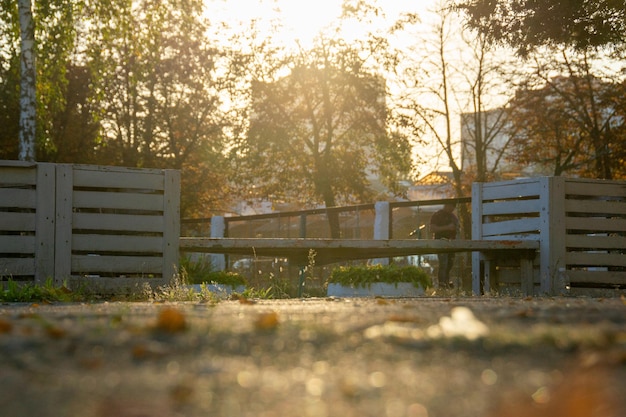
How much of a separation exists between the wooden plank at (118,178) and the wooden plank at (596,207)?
580cm

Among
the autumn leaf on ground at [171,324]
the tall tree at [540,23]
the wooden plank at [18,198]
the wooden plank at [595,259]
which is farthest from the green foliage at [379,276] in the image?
the autumn leaf on ground at [171,324]

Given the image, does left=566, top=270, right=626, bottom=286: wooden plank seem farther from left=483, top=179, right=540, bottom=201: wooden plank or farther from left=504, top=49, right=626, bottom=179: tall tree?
left=504, top=49, right=626, bottom=179: tall tree

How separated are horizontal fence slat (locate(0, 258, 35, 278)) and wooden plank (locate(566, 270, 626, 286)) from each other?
7302mm

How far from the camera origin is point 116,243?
1221cm

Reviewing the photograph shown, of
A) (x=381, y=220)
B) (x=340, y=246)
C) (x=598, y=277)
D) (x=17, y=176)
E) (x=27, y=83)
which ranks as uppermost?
(x=27, y=83)

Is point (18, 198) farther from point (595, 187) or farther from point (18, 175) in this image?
point (595, 187)

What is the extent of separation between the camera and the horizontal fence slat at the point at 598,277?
13.7 metres

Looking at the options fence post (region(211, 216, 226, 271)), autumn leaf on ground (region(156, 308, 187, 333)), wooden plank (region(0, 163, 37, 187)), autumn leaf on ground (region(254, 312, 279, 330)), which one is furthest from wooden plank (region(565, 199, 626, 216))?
autumn leaf on ground (region(156, 308, 187, 333))

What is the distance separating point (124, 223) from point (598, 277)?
22.2ft

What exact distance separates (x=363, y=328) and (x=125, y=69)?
1351 inches

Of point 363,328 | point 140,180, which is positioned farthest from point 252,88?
point 363,328

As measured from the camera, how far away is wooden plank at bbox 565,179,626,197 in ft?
45.1

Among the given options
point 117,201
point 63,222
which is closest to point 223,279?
point 117,201

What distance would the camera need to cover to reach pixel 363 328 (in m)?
3.60
